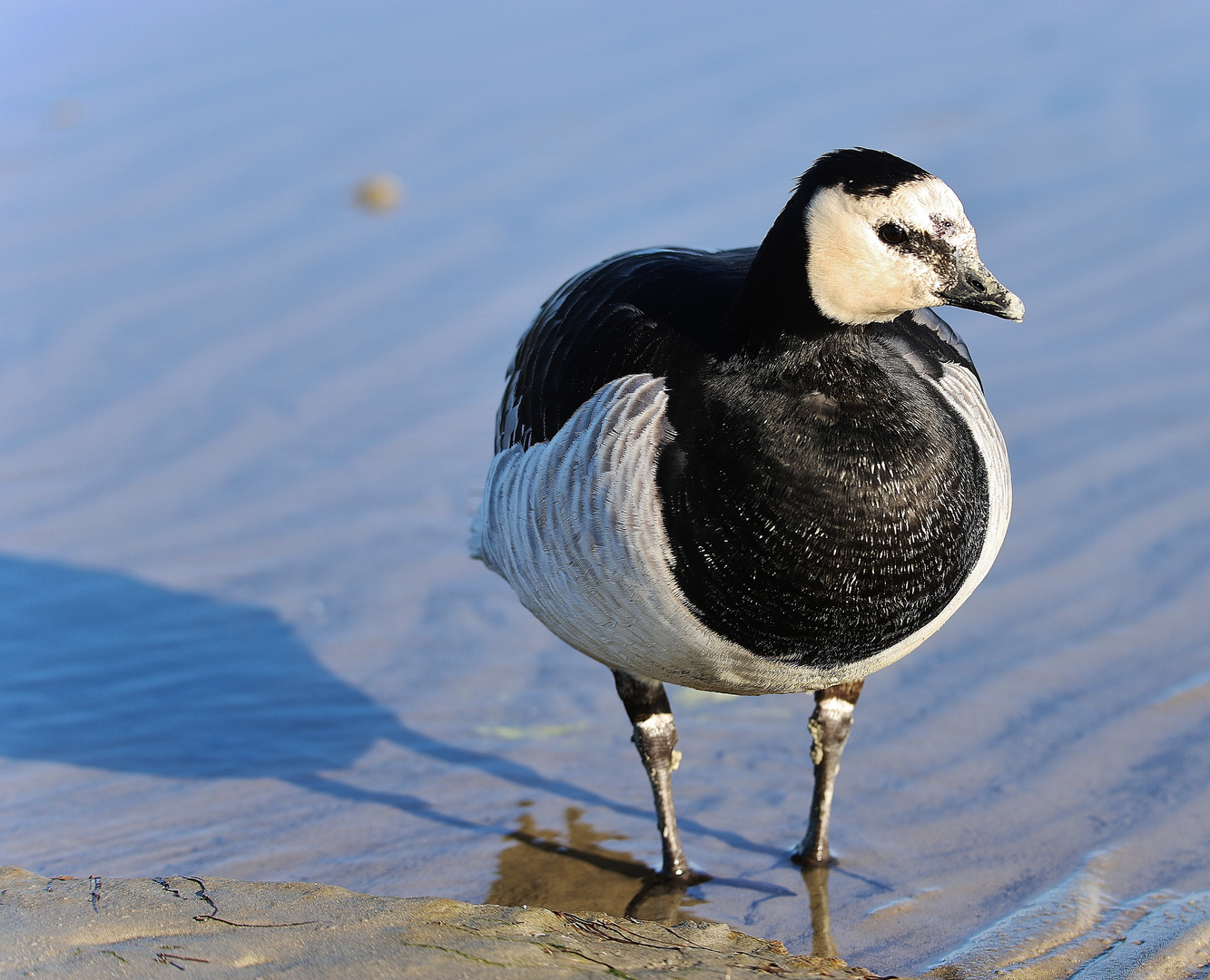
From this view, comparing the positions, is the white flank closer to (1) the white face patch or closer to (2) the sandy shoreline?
(1) the white face patch

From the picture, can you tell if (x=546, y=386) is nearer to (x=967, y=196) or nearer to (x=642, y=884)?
(x=642, y=884)

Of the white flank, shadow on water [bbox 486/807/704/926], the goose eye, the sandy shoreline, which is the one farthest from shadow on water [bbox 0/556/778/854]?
the goose eye

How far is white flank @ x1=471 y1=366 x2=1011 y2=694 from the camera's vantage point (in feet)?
12.1

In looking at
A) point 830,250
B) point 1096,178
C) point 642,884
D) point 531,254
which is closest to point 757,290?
point 830,250

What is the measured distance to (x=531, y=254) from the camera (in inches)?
338

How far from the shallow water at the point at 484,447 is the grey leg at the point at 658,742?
0.19 metres

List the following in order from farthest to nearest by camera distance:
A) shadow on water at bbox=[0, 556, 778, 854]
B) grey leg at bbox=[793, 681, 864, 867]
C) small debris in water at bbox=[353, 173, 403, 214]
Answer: small debris in water at bbox=[353, 173, 403, 214], shadow on water at bbox=[0, 556, 778, 854], grey leg at bbox=[793, 681, 864, 867]

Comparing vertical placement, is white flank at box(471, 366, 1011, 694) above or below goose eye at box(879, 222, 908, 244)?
below

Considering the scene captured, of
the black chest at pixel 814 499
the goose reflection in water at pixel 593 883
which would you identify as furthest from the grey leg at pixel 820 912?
the black chest at pixel 814 499

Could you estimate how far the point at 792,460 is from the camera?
355cm

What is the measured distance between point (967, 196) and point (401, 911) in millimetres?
6840

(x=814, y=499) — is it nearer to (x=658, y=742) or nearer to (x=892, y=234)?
(x=892, y=234)

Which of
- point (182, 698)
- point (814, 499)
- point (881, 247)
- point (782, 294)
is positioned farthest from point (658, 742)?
point (182, 698)

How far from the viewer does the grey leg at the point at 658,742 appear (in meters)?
4.48
